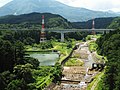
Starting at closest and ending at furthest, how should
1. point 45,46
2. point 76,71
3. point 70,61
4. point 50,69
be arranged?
point 50,69 → point 76,71 → point 70,61 → point 45,46

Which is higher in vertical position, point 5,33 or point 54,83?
point 5,33

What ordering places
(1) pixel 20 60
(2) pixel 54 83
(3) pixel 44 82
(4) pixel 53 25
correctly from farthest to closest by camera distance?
(4) pixel 53 25 → (1) pixel 20 60 → (2) pixel 54 83 → (3) pixel 44 82

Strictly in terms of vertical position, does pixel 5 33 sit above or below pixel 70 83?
above

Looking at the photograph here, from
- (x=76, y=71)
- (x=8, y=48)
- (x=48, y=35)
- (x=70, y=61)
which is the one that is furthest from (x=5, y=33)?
(x=8, y=48)

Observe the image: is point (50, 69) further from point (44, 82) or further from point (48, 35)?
point (48, 35)

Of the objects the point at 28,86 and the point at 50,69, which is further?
the point at 50,69

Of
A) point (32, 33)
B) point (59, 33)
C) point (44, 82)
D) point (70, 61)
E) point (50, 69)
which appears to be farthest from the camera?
point (59, 33)

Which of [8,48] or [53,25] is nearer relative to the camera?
[8,48]

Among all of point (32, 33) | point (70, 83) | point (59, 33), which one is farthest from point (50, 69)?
point (59, 33)

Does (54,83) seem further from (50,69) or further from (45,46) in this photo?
(45,46)
